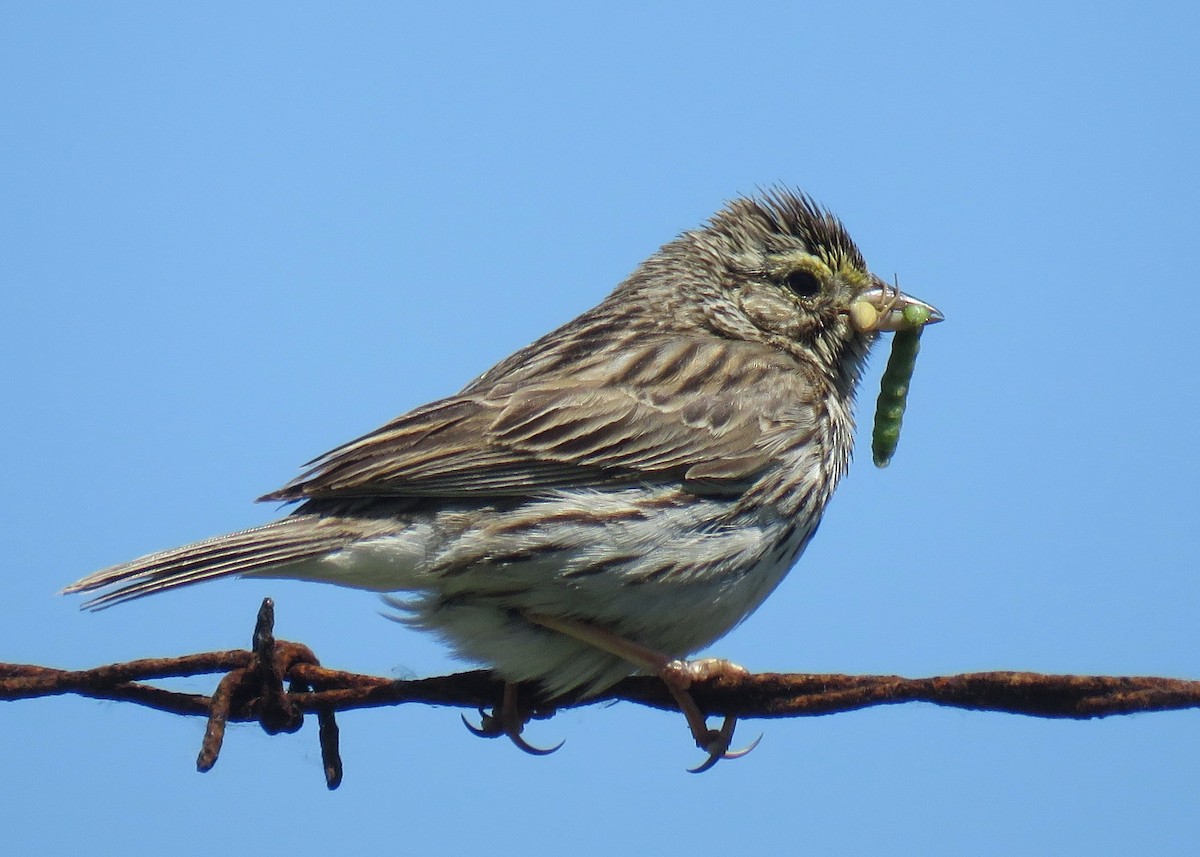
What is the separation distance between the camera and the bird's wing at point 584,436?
18.4 feet

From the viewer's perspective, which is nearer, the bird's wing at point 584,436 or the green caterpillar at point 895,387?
the bird's wing at point 584,436

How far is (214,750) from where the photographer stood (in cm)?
427

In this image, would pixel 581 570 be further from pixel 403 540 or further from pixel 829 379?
pixel 829 379

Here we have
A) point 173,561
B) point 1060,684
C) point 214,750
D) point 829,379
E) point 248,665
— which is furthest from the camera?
point 829,379

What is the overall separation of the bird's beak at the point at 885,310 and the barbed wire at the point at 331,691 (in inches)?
95.8

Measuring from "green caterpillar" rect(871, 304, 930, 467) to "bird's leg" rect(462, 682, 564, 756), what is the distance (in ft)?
6.54

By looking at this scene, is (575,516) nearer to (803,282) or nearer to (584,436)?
(584,436)

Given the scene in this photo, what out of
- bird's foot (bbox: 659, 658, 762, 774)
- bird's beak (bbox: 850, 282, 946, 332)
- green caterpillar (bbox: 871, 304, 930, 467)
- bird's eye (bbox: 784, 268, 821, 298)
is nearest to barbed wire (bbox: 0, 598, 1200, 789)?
bird's foot (bbox: 659, 658, 762, 774)

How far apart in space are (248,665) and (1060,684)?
2394mm

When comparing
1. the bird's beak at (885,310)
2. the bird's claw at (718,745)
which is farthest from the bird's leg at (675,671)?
the bird's beak at (885,310)

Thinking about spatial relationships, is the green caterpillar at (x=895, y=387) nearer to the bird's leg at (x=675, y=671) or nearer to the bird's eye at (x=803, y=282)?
the bird's eye at (x=803, y=282)

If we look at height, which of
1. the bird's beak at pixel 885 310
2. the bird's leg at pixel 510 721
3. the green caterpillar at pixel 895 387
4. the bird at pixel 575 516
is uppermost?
the bird's beak at pixel 885 310

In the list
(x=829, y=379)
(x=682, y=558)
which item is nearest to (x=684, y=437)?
(x=682, y=558)

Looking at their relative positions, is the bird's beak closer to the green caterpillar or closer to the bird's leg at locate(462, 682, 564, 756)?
the green caterpillar
